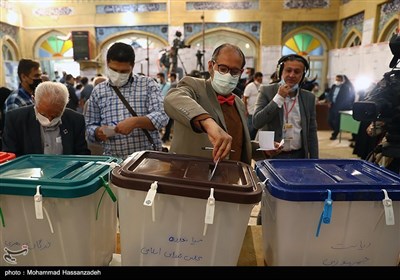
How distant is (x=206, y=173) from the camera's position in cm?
87

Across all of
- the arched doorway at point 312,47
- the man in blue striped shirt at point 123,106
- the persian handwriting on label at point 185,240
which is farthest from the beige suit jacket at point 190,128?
the arched doorway at point 312,47

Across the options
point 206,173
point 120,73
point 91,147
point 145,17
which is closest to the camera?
point 206,173

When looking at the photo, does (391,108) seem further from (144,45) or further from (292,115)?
(144,45)

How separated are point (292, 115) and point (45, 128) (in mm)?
1461

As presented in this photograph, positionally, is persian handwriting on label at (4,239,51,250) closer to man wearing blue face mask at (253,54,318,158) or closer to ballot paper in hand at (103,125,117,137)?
ballot paper in hand at (103,125,117,137)

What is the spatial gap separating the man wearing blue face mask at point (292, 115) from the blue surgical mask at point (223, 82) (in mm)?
622

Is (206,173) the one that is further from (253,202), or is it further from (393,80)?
(393,80)

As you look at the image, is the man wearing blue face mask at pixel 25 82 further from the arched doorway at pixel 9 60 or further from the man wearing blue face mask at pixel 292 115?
the arched doorway at pixel 9 60

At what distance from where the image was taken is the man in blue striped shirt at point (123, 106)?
170 centimetres

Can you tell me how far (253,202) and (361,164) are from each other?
20.6 inches

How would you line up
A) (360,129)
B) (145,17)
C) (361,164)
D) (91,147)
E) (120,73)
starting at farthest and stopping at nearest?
(145,17)
(360,129)
(91,147)
(120,73)
(361,164)

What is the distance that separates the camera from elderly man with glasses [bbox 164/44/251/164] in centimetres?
121

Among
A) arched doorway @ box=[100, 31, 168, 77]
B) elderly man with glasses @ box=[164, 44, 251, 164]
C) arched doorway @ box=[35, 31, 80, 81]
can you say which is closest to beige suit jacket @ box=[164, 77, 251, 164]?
elderly man with glasses @ box=[164, 44, 251, 164]

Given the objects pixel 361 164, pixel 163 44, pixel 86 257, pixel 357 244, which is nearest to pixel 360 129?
pixel 361 164
